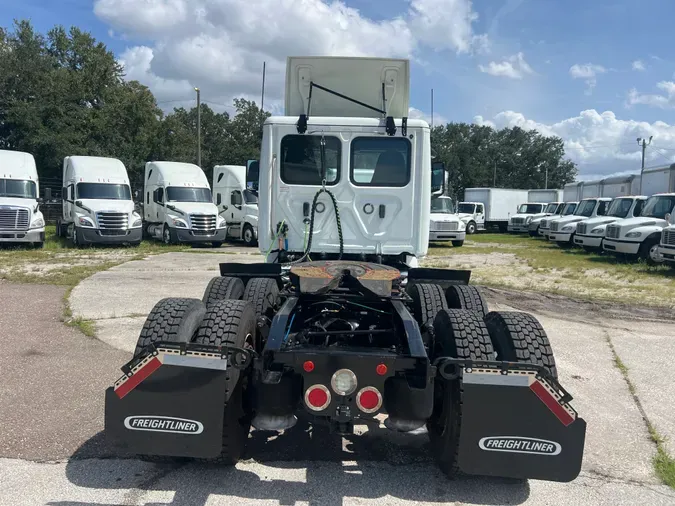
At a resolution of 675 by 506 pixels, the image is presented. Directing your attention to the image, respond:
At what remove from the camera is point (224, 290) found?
4883 mm

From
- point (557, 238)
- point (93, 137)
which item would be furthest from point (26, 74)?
point (557, 238)

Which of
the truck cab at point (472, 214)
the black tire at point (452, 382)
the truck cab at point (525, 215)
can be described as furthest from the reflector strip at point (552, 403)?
the truck cab at point (472, 214)

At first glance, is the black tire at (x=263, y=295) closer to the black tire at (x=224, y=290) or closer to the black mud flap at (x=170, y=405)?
the black tire at (x=224, y=290)

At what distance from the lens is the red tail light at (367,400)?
3.05 m

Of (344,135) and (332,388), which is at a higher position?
(344,135)

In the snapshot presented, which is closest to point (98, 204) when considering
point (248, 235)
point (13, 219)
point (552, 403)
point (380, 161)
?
point (13, 219)

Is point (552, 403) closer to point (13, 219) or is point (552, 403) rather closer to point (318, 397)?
point (318, 397)

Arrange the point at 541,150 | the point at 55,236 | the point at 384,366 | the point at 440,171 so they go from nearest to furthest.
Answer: the point at 384,366
the point at 440,171
the point at 55,236
the point at 541,150

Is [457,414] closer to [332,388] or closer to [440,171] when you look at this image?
[332,388]

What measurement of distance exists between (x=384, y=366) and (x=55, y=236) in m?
23.4

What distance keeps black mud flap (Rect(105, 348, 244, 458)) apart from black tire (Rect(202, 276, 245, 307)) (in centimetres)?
172

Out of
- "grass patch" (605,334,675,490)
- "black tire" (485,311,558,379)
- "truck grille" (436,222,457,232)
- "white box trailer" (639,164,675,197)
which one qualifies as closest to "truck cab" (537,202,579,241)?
"white box trailer" (639,164,675,197)

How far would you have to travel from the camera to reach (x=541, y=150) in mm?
87062

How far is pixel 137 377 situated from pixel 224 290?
6.09ft
